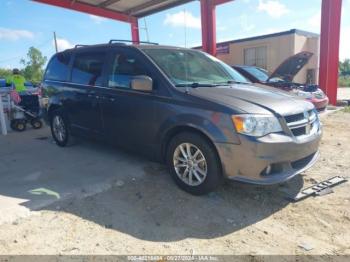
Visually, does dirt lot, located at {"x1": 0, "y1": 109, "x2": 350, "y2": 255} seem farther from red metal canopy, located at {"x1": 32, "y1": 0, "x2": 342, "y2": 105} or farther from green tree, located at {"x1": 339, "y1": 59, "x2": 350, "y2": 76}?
green tree, located at {"x1": 339, "y1": 59, "x2": 350, "y2": 76}

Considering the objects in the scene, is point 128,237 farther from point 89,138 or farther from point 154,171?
point 89,138

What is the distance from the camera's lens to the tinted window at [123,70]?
4.34 metres

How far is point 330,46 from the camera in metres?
11.2

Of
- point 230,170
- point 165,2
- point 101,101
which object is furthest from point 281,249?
point 165,2

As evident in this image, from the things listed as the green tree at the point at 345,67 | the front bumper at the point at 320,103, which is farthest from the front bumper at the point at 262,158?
the green tree at the point at 345,67

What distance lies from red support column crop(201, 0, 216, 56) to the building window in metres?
8.05

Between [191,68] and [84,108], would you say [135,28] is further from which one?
[191,68]

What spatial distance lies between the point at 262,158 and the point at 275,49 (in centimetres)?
1836

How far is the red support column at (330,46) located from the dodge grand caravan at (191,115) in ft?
26.3

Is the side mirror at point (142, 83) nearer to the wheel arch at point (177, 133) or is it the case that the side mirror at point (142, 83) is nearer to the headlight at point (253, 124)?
the wheel arch at point (177, 133)

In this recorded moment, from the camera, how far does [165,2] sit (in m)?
13.5

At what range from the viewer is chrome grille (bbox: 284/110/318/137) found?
3490 millimetres

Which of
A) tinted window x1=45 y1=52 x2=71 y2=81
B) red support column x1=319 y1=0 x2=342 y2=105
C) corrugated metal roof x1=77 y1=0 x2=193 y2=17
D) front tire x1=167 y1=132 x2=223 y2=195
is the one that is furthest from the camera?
corrugated metal roof x1=77 y1=0 x2=193 y2=17

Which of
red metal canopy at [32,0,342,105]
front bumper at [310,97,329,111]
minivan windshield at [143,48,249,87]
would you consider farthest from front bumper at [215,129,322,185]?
red metal canopy at [32,0,342,105]
